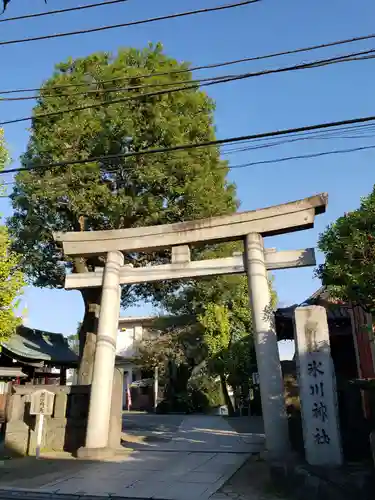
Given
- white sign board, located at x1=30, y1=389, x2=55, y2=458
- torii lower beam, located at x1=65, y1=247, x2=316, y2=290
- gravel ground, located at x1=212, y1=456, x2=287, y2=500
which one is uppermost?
torii lower beam, located at x1=65, y1=247, x2=316, y2=290

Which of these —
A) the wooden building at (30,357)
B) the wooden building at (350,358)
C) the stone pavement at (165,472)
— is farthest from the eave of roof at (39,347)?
the wooden building at (350,358)

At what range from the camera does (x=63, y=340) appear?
23438 millimetres

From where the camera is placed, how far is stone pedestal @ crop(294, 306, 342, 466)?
314 inches

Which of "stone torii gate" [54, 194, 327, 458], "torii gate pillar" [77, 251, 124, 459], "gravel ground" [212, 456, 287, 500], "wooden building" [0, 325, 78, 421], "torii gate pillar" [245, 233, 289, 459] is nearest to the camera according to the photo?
"gravel ground" [212, 456, 287, 500]

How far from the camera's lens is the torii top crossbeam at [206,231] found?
38.0 ft

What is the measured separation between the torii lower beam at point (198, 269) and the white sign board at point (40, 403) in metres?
3.29

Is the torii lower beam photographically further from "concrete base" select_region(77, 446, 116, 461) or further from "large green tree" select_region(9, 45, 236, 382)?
"concrete base" select_region(77, 446, 116, 461)

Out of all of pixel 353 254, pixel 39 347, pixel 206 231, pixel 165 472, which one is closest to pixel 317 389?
pixel 353 254

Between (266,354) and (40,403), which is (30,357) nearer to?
(40,403)

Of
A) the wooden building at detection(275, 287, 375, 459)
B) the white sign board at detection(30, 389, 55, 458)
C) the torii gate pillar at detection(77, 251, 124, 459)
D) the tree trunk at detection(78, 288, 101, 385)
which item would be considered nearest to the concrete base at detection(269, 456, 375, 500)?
the wooden building at detection(275, 287, 375, 459)

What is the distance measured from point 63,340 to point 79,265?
29.2 ft

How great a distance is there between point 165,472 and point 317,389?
3731mm

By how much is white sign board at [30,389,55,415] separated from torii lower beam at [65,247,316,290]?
329cm

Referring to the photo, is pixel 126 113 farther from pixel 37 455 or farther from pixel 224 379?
pixel 224 379
